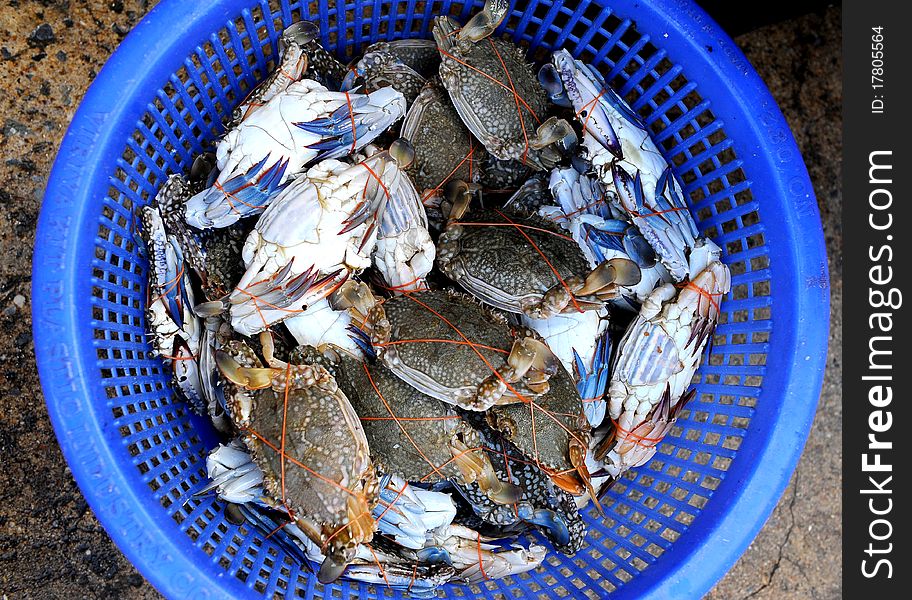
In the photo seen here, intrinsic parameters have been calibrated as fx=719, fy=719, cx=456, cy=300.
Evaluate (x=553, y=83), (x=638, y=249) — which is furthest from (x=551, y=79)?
(x=638, y=249)

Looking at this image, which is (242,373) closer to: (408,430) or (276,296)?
(276,296)

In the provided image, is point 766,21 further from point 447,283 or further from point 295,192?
point 295,192

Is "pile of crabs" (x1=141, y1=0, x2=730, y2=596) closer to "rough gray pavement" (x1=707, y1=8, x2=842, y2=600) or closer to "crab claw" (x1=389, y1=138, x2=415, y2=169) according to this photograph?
"crab claw" (x1=389, y1=138, x2=415, y2=169)

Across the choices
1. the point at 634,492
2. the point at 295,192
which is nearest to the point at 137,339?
the point at 295,192

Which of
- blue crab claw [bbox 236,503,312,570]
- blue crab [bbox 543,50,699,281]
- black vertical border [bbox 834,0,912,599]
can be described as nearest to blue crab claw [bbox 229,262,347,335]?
blue crab claw [bbox 236,503,312,570]

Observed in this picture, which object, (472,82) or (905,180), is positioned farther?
(905,180)

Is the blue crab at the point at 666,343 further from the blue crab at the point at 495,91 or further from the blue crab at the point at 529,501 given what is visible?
the blue crab at the point at 495,91
